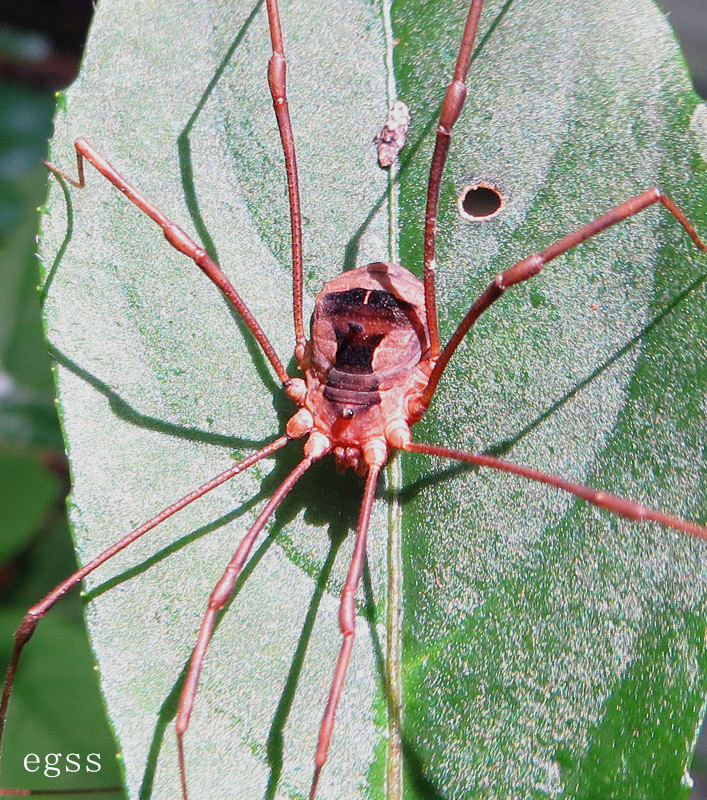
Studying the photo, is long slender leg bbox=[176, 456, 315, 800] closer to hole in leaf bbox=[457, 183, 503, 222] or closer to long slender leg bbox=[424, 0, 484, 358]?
long slender leg bbox=[424, 0, 484, 358]

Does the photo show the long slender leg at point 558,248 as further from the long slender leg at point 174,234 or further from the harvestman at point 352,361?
the long slender leg at point 174,234

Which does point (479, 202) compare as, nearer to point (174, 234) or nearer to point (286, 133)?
point (286, 133)

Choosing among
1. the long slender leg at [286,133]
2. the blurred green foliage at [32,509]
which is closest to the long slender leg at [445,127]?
the long slender leg at [286,133]

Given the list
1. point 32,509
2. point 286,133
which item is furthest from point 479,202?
point 32,509

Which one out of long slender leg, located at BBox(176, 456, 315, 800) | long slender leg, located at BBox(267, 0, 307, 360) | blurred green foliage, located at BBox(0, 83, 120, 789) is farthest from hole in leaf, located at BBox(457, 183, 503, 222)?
blurred green foliage, located at BBox(0, 83, 120, 789)

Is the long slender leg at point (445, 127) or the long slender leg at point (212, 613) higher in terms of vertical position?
the long slender leg at point (445, 127)

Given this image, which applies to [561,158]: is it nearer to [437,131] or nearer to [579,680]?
[437,131]
